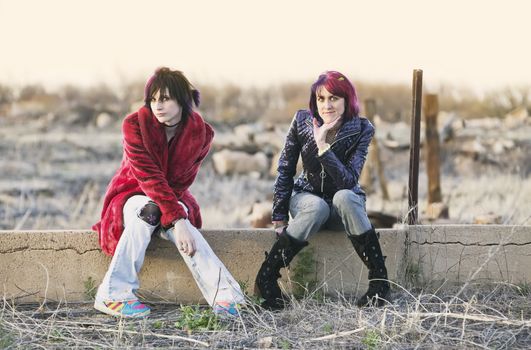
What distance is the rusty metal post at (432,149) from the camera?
736 centimetres

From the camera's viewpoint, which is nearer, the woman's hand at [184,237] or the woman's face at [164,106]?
the woman's hand at [184,237]

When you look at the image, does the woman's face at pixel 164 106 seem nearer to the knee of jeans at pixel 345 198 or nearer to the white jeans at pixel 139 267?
the white jeans at pixel 139 267

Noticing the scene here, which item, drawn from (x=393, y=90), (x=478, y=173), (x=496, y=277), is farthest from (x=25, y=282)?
(x=393, y=90)

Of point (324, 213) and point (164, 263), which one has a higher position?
point (324, 213)

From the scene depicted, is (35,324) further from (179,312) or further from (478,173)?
(478,173)

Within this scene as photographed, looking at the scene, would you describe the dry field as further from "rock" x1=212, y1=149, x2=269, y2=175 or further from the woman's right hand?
the woman's right hand

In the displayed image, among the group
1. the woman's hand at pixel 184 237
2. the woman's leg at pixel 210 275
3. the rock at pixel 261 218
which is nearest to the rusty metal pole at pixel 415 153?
the woman's leg at pixel 210 275

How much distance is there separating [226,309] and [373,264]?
0.76 metres

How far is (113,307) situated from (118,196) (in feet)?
1.87

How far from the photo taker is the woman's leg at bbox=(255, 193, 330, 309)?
4117mm

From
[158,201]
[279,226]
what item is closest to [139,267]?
[158,201]

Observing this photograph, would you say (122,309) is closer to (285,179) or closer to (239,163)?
(285,179)

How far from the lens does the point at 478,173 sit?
30.7 feet

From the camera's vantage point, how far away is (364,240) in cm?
409
